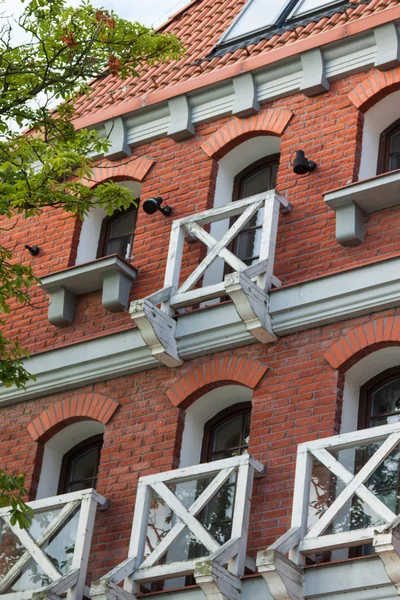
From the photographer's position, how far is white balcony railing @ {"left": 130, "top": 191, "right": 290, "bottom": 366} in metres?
14.2

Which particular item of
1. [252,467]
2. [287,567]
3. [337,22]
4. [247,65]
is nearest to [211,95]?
[247,65]

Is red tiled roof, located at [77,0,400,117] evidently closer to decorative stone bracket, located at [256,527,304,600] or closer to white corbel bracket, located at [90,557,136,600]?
white corbel bracket, located at [90,557,136,600]

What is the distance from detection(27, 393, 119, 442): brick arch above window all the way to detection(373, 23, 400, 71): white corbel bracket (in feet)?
15.7

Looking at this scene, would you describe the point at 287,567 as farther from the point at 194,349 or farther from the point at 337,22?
the point at 337,22

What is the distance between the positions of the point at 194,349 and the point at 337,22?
4.49m

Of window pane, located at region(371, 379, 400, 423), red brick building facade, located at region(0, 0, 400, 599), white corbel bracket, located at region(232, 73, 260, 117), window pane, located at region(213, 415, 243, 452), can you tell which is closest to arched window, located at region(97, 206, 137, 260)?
red brick building facade, located at region(0, 0, 400, 599)

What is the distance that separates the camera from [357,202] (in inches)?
571

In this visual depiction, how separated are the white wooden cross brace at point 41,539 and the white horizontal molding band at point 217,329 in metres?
1.94

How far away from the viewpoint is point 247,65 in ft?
53.5

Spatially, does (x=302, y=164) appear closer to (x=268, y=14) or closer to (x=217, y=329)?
(x=217, y=329)

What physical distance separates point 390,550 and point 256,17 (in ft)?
29.3

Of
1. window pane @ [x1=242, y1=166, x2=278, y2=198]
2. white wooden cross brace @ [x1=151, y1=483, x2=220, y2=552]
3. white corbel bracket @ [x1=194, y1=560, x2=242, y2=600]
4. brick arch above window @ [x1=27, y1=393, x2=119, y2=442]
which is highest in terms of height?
window pane @ [x1=242, y1=166, x2=278, y2=198]

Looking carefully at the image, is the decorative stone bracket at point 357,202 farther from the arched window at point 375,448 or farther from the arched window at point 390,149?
the arched window at point 375,448

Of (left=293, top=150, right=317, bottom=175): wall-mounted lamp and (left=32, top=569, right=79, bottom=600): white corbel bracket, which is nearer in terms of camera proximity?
(left=32, top=569, right=79, bottom=600): white corbel bracket
